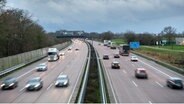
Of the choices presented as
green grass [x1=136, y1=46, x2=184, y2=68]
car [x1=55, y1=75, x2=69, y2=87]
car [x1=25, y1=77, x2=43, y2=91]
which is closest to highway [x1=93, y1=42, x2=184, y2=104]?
car [x1=55, y1=75, x2=69, y2=87]

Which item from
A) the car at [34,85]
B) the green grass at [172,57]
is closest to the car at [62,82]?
the car at [34,85]

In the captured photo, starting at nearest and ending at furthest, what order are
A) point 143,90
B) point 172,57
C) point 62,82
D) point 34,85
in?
point 143,90, point 34,85, point 62,82, point 172,57

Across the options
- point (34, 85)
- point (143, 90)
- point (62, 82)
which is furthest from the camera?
point (62, 82)

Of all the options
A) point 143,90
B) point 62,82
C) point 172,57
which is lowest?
point 143,90

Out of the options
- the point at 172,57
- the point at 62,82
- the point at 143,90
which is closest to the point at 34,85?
the point at 62,82

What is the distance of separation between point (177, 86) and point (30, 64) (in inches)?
1678

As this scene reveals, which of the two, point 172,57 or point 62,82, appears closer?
point 62,82

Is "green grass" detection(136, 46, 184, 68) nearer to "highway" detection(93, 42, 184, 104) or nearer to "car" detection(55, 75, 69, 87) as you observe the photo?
"highway" detection(93, 42, 184, 104)

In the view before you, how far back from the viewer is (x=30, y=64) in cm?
7919

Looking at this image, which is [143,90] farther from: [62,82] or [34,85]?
[34,85]

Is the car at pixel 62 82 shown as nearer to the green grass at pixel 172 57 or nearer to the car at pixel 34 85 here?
the car at pixel 34 85

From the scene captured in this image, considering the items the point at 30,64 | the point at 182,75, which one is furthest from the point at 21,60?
the point at 182,75

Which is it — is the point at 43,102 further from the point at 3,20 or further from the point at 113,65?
the point at 3,20

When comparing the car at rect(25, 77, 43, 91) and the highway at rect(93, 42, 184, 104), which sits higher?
the car at rect(25, 77, 43, 91)
